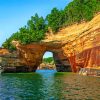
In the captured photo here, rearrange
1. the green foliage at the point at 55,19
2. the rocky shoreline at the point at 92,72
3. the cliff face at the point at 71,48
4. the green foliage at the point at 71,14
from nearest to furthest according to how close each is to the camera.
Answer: the rocky shoreline at the point at 92,72 → the cliff face at the point at 71,48 → the green foliage at the point at 71,14 → the green foliage at the point at 55,19

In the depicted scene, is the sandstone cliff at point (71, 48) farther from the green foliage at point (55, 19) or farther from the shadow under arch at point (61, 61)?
the green foliage at point (55, 19)

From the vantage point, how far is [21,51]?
99.1 m

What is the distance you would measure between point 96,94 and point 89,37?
156 feet

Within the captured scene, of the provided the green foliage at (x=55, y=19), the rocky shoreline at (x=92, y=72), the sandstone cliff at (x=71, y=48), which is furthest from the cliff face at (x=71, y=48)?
the rocky shoreline at (x=92, y=72)

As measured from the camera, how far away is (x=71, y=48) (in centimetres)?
8850

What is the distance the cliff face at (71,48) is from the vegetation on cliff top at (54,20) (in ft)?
6.88

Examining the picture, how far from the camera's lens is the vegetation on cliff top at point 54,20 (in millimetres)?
91500

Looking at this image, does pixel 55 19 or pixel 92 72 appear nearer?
pixel 92 72

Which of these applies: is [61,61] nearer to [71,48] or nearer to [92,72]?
[71,48]

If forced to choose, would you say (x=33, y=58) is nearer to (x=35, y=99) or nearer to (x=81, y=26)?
(x=81, y=26)

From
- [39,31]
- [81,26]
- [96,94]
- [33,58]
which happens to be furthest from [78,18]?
[96,94]

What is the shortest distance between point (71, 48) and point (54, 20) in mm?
12802

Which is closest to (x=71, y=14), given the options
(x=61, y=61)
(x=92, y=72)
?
(x=61, y=61)

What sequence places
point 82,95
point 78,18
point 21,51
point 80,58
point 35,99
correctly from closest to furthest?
point 35,99
point 82,95
point 80,58
point 78,18
point 21,51
